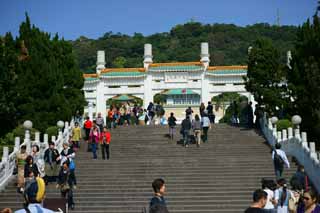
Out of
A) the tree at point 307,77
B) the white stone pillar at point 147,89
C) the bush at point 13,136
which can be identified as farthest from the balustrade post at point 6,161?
the white stone pillar at point 147,89

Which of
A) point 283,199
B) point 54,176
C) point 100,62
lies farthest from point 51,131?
point 100,62

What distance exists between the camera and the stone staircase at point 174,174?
17.8 meters

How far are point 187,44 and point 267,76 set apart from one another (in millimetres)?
72582

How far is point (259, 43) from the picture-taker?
1206 inches

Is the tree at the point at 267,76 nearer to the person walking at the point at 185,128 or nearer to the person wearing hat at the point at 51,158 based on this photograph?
the person walking at the point at 185,128

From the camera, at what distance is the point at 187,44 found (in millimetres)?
101938

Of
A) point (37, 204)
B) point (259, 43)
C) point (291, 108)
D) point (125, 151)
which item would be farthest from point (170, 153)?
point (37, 204)

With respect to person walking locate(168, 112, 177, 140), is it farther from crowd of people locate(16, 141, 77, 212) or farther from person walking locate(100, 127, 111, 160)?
crowd of people locate(16, 141, 77, 212)

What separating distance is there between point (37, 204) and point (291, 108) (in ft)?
75.3

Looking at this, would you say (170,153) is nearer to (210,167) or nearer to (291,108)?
(210,167)

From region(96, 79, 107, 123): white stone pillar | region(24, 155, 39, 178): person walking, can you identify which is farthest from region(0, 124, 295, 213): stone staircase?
region(96, 79, 107, 123): white stone pillar

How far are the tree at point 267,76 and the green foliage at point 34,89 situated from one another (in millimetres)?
8861

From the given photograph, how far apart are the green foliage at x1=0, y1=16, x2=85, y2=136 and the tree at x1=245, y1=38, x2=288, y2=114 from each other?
8861 mm

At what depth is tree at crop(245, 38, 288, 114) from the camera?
29.3 m
